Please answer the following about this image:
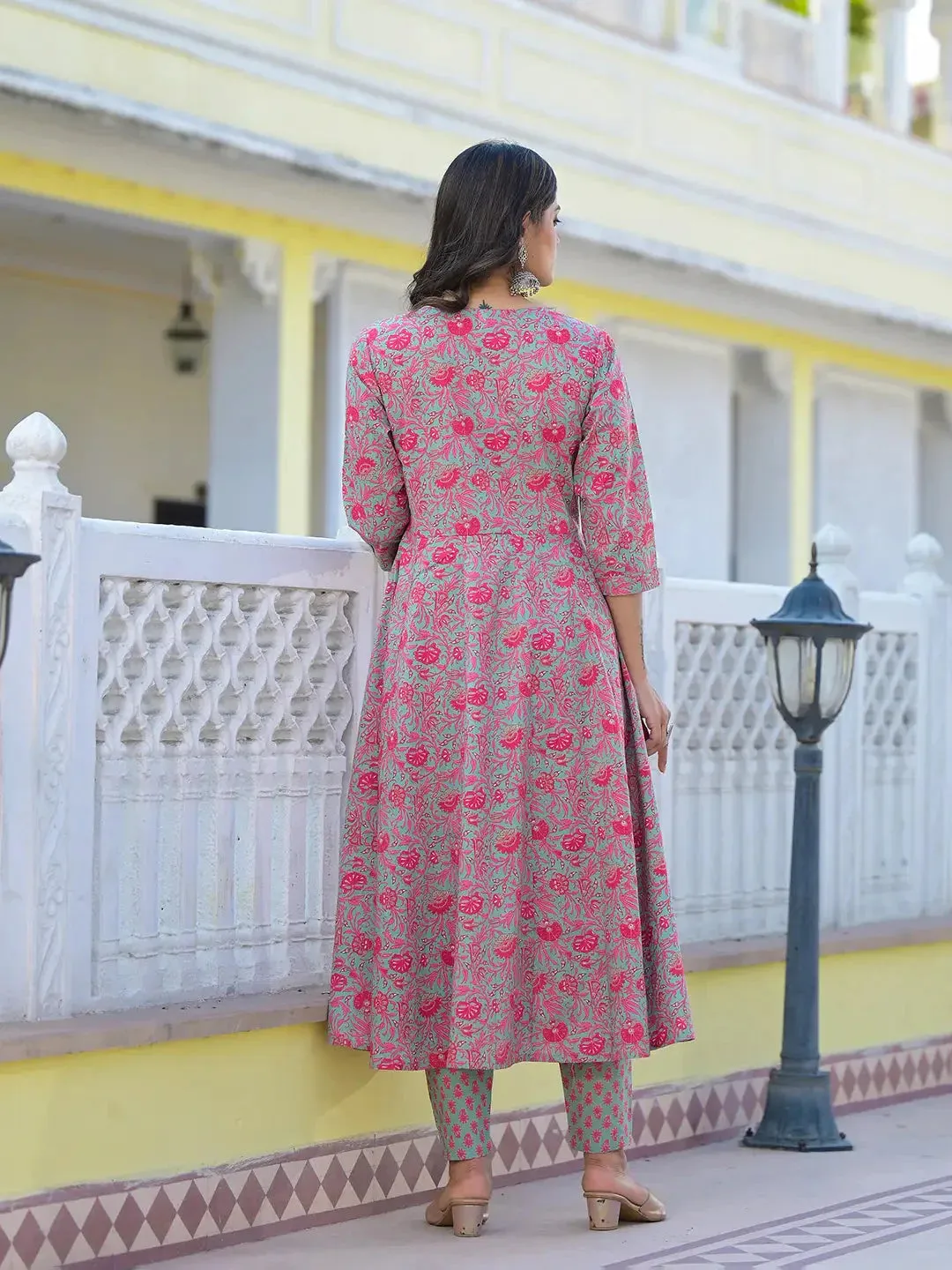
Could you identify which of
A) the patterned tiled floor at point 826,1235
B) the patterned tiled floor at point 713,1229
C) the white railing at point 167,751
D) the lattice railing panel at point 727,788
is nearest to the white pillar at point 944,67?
the lattice railing panel at point 727,788

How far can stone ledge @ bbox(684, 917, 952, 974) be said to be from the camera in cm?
514

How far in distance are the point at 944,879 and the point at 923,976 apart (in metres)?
0.53

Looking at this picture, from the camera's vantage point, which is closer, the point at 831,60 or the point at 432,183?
the point at 432,183

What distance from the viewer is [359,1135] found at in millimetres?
4082

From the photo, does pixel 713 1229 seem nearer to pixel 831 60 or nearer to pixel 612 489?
pixel 612 489

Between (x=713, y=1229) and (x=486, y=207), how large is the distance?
Result: 197cm

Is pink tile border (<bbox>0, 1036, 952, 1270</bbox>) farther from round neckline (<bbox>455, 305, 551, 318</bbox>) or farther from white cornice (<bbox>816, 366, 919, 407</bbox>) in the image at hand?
white cornice (<bbox>816, 366, 919, 407</bbox>)

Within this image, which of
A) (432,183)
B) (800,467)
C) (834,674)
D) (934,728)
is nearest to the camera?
(834,674)

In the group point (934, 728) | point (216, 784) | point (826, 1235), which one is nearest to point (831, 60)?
point (934, 728)

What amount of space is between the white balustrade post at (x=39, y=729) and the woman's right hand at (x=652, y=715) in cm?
106

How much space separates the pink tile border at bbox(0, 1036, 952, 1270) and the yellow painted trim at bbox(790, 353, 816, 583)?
665 cm

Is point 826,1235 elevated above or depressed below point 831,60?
below

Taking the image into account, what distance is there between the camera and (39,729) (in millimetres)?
3611

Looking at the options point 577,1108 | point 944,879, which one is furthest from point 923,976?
point 577,1108
